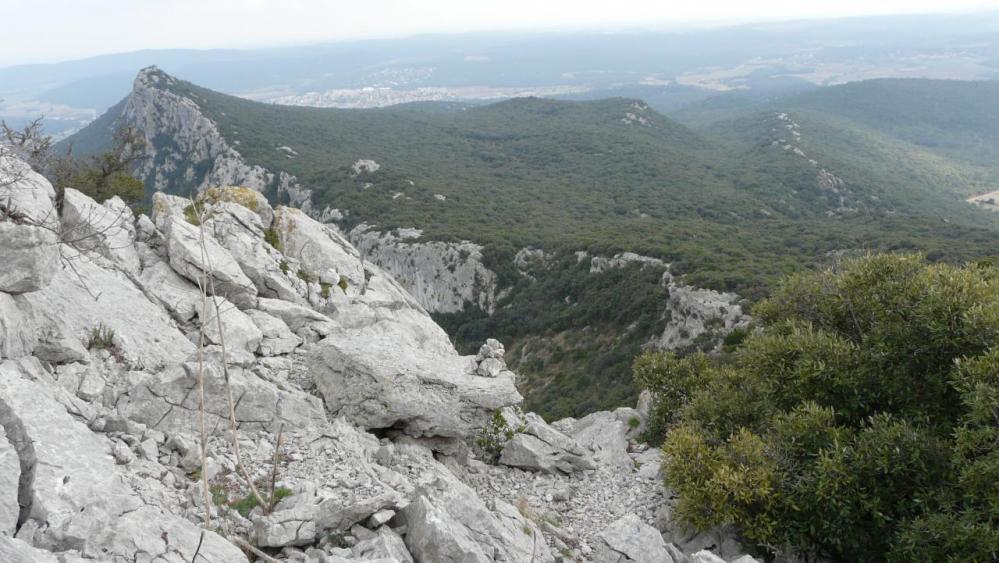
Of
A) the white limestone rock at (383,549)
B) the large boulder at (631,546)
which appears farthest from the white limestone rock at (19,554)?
the large boulder at (631,546)

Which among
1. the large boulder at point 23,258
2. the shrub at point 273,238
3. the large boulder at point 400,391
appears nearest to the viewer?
the large boulder at point 23,258

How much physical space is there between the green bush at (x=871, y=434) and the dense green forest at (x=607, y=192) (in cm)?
2509

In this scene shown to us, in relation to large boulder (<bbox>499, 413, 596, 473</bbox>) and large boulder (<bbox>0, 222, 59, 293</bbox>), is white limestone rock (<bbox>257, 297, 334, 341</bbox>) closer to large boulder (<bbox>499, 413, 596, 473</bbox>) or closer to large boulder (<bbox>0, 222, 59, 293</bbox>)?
large boulder (<bbox>499, 413, 596, 473</bbox>)

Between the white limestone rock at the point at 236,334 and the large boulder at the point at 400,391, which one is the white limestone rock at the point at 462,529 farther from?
the white limestone rock at the point at 236,334

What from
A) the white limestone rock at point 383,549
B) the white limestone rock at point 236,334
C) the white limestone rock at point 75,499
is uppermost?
the white limestone rock at point 75,499

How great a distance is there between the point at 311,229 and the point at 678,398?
18019mm

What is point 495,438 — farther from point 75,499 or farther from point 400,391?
point 75,499

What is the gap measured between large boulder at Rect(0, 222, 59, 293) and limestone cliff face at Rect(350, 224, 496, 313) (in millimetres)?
55495

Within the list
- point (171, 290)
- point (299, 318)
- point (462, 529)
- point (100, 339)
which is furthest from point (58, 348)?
point (462, 529)

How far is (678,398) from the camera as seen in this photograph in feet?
62.7

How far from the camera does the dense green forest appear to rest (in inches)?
2124

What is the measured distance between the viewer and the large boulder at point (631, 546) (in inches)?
428

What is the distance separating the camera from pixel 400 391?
12930 mm

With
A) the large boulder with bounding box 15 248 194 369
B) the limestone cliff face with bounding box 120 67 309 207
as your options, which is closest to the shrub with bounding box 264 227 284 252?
the large boulder with bounding box 15 248 194 369
